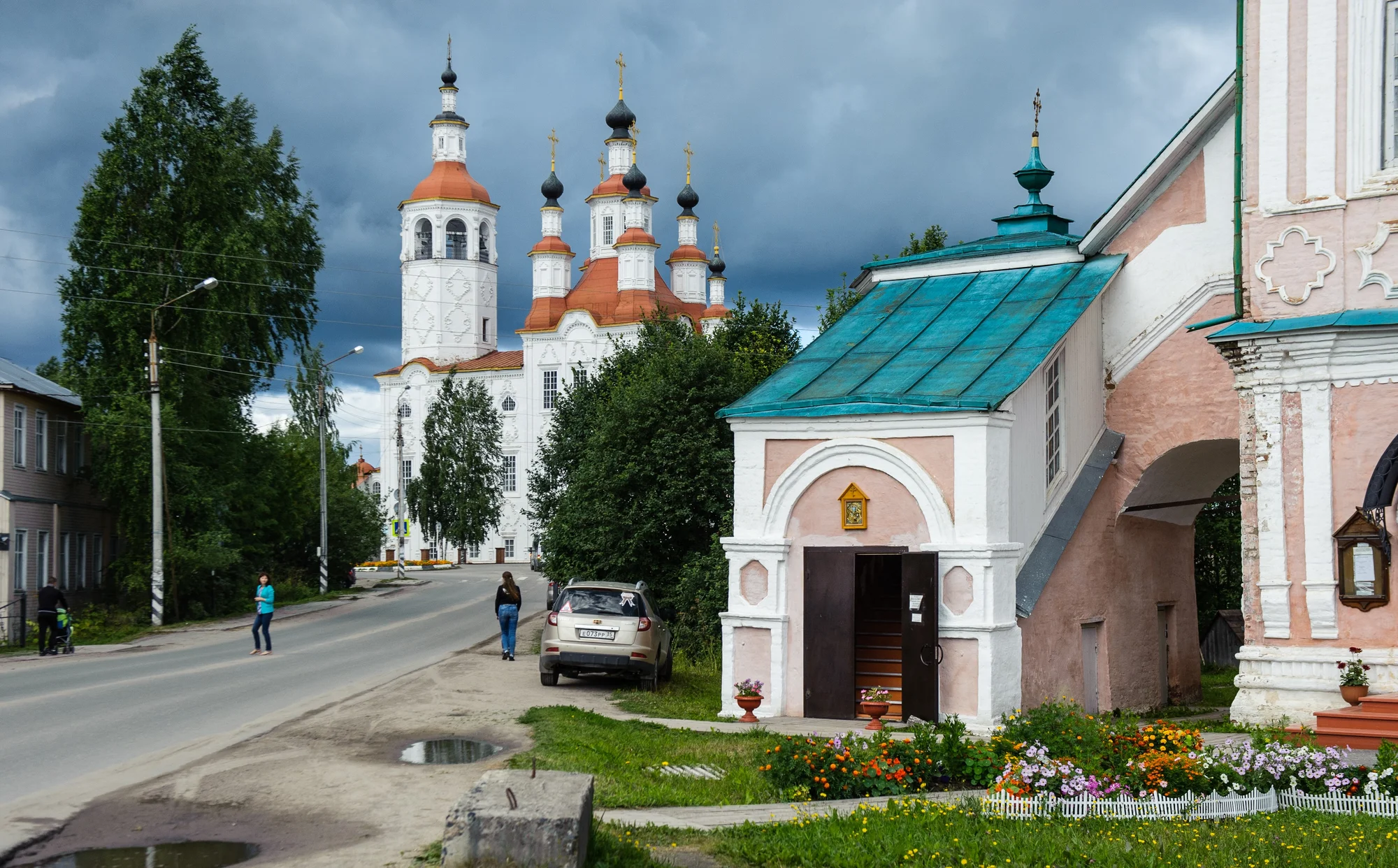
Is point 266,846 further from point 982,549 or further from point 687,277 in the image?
point 687,277

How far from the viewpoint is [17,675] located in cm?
1955

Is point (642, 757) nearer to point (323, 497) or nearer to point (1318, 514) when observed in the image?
point (1318, 514)

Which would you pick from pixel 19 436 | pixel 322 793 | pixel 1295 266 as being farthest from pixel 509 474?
pixel 322 793

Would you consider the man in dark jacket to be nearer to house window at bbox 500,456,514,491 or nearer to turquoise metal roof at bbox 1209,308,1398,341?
turquoise metal roof at bbox 1209,308,1398,341

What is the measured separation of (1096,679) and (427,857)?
11.7 m

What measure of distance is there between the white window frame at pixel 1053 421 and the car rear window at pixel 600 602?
5731mm

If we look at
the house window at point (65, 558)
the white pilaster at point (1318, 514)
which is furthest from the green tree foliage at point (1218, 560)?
the house window at point (65, 558)

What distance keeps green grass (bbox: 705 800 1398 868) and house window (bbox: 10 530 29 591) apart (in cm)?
2676

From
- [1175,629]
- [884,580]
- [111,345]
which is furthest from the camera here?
[111,345]

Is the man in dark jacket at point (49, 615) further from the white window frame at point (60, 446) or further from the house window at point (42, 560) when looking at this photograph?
the white window frame at point (60, 446)

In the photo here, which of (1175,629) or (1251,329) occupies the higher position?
(1251,329)

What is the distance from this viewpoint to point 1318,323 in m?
13.0

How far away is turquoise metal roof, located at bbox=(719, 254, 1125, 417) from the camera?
15.1m

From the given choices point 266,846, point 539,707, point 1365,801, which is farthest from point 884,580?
point 266,846
